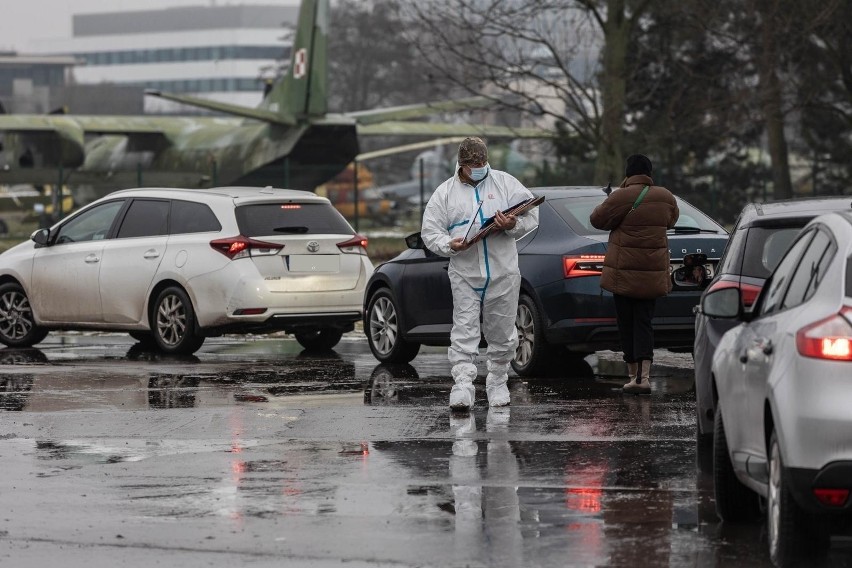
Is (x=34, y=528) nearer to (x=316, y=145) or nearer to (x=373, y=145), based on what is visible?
(x=316, y=145)

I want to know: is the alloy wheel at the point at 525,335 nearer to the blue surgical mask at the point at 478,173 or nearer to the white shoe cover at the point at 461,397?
the white shoe cover at the point at 461,397

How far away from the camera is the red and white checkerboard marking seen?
142 feet


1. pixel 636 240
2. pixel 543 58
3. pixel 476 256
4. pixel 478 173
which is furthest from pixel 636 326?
pixel 543 58

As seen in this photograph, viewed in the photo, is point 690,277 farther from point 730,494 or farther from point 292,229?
point 292,229

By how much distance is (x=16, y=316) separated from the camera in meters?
19.0

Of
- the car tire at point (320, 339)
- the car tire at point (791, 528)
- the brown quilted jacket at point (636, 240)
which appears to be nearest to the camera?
the car tire at point (791, 528)

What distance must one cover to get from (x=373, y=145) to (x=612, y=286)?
96942 mm

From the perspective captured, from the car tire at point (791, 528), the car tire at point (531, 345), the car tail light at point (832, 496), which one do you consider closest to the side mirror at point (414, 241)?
the car tire at point (531, 345)

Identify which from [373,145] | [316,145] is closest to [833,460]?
[316,145]

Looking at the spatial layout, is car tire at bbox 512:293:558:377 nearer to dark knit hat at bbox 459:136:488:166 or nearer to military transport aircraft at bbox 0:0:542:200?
dark knit hat at bbox 459:136:488:166

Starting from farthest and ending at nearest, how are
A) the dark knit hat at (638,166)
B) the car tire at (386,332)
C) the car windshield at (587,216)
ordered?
the car tire at (386,332) < the car windshield at (587,216) < the dark knit hat at (638,166)

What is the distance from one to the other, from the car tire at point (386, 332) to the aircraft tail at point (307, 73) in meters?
26.1

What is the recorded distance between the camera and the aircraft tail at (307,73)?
42531 mm

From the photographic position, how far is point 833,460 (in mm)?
6148
